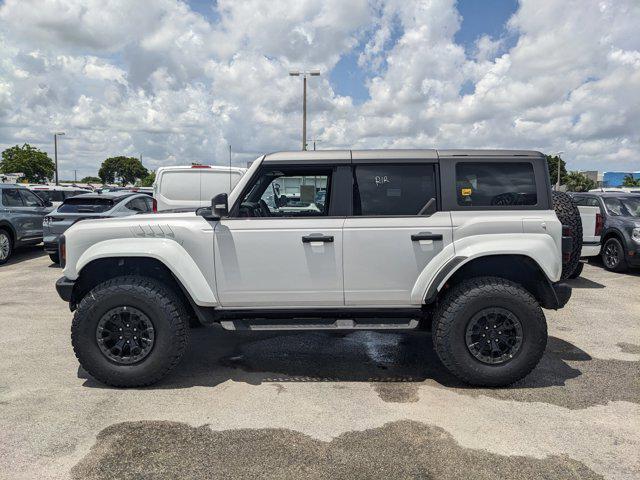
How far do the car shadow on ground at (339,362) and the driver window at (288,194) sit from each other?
1.46 meters

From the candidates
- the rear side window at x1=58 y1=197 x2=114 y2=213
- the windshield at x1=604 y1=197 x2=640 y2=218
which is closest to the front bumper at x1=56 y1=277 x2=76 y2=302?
the rear side window at x1=58 y1=197 x2=114 y2=213

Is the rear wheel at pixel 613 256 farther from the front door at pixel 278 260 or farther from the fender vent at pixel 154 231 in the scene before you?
the fender vent at pixel 154 231

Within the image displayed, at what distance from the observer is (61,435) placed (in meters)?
3.37

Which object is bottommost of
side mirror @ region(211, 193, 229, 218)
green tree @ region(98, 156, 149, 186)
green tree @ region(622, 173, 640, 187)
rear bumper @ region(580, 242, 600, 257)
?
rear bumper @ region(580, 242, 600, 257)

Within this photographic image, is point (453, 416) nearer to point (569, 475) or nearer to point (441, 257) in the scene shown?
point (569, 475)

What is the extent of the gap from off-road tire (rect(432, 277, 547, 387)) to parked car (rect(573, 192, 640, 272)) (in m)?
6.50

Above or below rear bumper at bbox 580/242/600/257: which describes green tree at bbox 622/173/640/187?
above

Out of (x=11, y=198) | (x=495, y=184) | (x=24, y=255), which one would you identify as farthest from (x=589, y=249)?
(x=24, y=255)

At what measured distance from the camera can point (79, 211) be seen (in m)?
10.0

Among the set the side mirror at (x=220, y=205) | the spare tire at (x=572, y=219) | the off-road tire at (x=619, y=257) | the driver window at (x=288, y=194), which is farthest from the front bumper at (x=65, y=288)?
the off-road tire at (x=619, y=257)

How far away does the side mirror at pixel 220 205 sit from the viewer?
4.04 meters

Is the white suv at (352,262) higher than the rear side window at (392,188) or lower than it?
lower

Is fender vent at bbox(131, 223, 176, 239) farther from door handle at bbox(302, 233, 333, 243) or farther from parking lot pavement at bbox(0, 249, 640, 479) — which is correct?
parking lot pavement at bbox(0, 249, 640, 479)

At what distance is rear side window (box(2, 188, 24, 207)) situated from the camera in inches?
434
